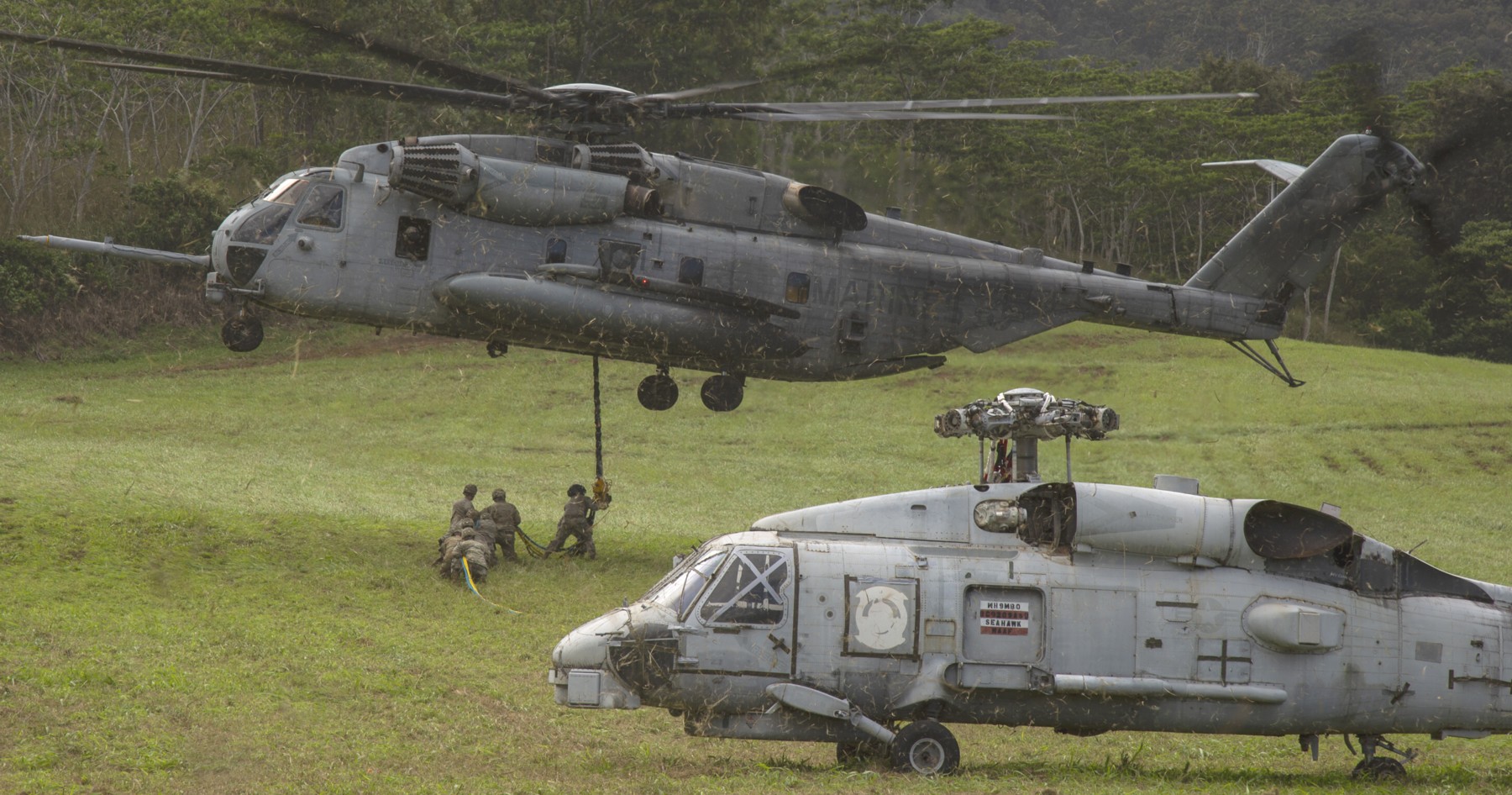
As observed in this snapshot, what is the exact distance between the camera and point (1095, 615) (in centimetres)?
1135

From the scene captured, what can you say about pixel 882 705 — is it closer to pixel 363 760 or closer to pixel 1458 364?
pixel 363 760

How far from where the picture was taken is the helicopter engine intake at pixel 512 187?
16.5 meters

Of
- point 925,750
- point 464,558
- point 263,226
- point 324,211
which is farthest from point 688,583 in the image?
point 263,226

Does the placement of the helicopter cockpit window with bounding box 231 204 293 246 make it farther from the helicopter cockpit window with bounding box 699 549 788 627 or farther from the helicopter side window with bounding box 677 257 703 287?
the helicopter cockpit window with bounding box 699 549 788 627

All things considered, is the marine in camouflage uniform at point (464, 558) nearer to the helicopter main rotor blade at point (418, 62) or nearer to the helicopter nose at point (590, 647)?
the helicopter main rotor blade at point (418, 62)

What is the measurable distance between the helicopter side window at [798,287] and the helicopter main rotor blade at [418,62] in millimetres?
3871

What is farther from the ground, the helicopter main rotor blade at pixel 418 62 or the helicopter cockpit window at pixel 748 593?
the helicopter main rotor blade at pixel 418 62

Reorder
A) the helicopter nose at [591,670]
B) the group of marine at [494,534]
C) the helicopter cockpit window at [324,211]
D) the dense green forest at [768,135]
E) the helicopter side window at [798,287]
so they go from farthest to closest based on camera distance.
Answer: the dense green forest at [768,135] → the helicopter side window at [798,287] → the group of marine at [494,534] → the helicopter cockpit window at [324,211] → the helicopter nose at [591,670]

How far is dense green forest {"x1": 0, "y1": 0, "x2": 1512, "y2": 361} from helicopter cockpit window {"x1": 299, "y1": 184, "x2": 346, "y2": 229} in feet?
44.0

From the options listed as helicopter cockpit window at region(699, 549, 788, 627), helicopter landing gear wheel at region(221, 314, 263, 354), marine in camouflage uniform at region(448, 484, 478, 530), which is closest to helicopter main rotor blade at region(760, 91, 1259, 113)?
helicopter cockpit window at region(699, 549, 788, 627)

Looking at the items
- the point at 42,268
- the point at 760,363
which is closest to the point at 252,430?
the point at 42,268

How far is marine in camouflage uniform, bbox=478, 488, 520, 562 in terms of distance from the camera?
18.6 m

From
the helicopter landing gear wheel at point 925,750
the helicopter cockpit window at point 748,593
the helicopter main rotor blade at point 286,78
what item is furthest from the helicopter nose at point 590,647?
the helicopter main rotor blade at point 286,78

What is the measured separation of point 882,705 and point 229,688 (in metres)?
5.99
